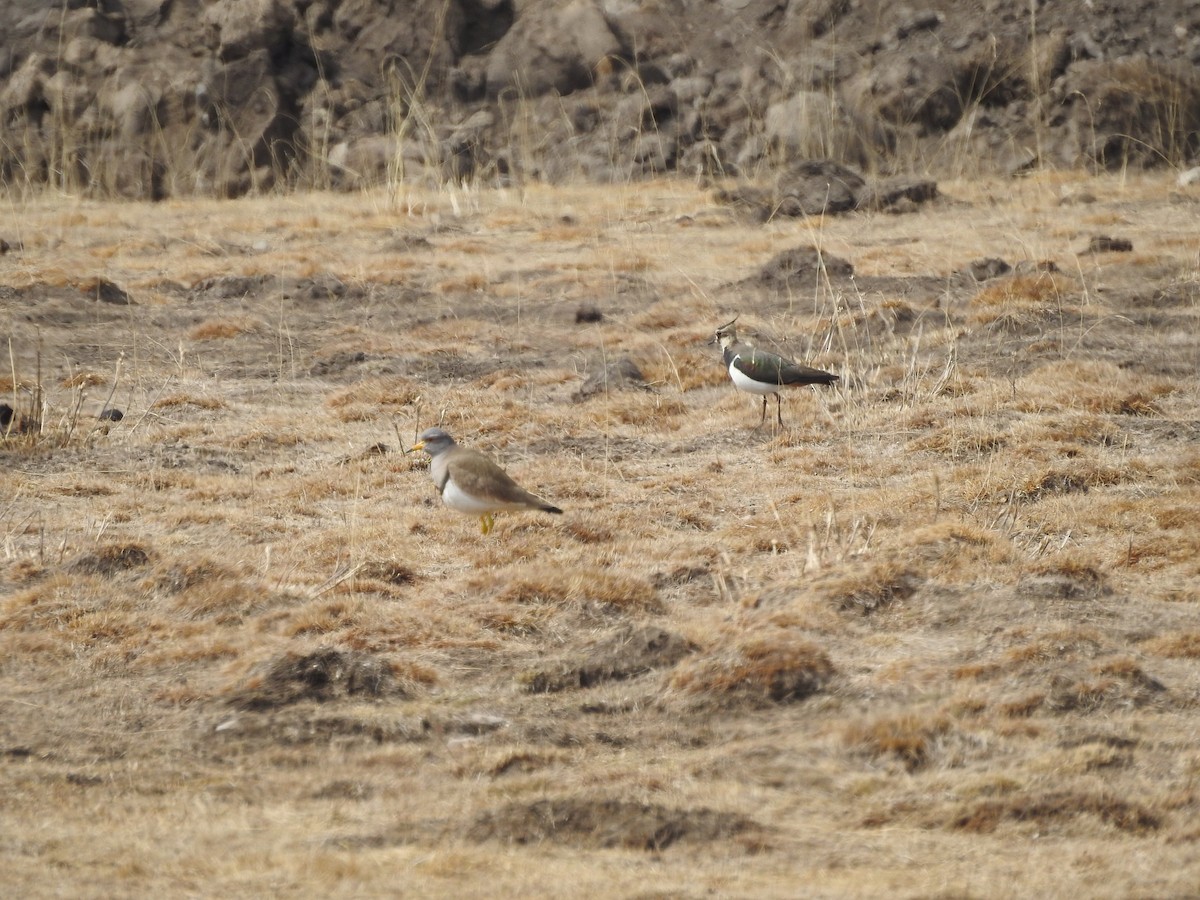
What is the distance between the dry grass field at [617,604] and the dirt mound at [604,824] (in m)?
0.01

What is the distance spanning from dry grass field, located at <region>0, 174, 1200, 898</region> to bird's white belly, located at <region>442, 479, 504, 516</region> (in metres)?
0.24

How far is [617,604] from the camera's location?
Result: 6531 millimetres

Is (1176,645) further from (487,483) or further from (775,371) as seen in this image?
(775,371)

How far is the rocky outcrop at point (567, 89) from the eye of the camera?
68.9 ft

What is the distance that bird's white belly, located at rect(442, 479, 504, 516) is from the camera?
276 inches

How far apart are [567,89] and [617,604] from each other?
18.5m

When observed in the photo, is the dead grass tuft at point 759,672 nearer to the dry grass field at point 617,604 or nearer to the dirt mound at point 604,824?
the dry grass field at point 617,604

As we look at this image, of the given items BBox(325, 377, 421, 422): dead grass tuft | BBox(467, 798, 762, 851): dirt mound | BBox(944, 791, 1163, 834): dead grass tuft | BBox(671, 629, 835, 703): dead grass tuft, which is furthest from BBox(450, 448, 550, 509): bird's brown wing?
BBox(325, 377, 421, 422): dead grass tuft

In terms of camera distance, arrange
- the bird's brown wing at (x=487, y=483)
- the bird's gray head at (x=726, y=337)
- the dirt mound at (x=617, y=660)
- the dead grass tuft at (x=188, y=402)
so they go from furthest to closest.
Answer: the dead grass tuft at (x=188, y=402)
the bird's gray head at (x=726, y=337)
the bird's brown wing at (x=487, y=483)
the dirt mound at (x=617, y=660)

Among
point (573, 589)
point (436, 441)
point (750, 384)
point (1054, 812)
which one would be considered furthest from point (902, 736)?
point (750, 384)

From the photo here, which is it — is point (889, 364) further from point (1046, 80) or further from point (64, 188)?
point (64, 188)

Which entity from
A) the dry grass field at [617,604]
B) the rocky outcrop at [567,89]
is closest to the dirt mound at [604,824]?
the dry grass field at [617,604]

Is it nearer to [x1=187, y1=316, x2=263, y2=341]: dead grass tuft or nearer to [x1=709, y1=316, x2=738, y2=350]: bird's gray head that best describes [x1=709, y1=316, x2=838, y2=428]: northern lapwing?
[x1=709, y1=316, x2=738, y2=350]: bird's gray head

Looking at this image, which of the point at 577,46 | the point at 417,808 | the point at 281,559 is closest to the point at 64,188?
the point at 577,46
